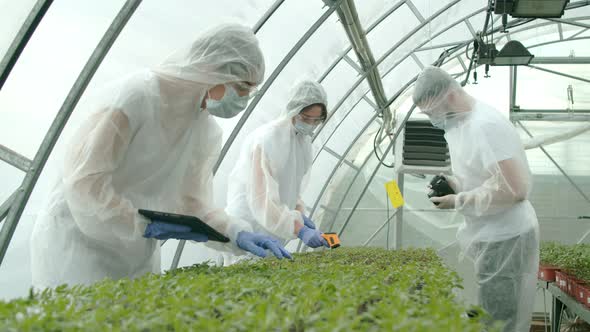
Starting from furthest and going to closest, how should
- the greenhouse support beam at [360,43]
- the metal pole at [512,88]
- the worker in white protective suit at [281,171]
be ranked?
the metal pole at [512,88] < the greenhouse support beam at [360,43] < the worker in white protective suit at [281,171]

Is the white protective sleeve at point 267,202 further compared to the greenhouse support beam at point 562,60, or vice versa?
the greenhouse support beam at point 562,60

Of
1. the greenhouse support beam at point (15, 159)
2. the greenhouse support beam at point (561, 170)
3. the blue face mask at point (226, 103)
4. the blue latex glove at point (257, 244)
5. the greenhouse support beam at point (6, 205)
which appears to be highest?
the greenhouse support beam at point (561, 170)

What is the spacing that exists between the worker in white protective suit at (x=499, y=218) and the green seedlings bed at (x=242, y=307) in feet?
4.75

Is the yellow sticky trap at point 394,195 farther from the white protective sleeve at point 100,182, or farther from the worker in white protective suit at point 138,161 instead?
the white protective sleeve at point 100,182

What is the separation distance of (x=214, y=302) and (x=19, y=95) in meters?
2.80

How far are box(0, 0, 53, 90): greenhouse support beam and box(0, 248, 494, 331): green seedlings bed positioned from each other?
75.9 inches

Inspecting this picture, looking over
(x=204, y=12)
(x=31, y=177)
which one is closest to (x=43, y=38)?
(x=31, y=177)

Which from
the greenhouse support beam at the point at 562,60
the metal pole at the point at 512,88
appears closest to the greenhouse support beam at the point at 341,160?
the metal pole at the point at 512,88

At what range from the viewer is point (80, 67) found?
13.6 feet

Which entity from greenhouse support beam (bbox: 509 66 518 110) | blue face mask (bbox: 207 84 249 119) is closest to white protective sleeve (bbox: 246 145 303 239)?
blue face mask (bbox: 207 84 249 119)

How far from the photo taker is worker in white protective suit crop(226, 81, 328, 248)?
3967mm

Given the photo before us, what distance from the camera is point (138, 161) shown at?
2.81 metres

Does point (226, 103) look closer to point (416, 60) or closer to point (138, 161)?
point (138, 161)

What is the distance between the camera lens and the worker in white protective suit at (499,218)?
368 centimetres
